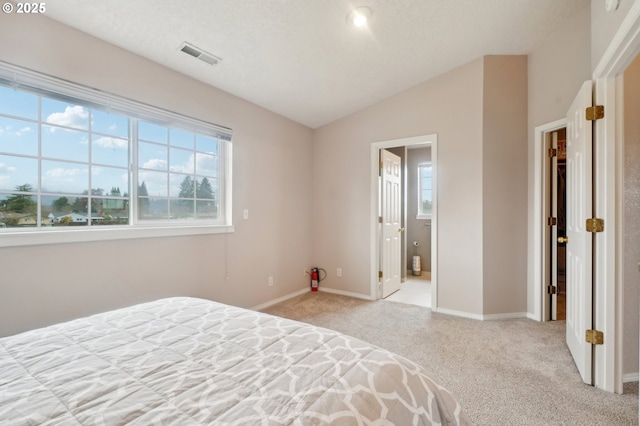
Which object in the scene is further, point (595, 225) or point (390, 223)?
point (390, 223)

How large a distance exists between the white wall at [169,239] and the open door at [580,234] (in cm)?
286

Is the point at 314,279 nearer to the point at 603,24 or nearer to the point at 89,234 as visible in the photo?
the point at 89,234

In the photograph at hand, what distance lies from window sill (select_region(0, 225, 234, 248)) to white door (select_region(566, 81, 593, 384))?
302 centimetres

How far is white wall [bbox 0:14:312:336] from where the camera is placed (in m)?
A: 1.79

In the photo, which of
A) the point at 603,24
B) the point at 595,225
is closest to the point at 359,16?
the point at 603,24

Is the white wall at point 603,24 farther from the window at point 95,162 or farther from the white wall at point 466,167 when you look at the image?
the window at point 95,162

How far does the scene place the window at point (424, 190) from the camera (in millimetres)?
5660

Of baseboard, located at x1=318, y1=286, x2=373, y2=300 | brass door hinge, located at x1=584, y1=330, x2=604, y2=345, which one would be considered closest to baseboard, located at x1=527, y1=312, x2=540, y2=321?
brass door hinge, located at x1=584, y1=330, x2=604, y2=345

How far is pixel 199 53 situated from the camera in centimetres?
237

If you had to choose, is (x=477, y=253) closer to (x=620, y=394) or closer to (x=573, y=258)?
(x=573, y=258)

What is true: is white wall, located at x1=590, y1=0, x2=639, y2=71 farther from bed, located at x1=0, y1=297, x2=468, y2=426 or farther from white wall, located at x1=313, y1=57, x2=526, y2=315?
bed, located at x1=0, y1=297, x2=468, y2=426

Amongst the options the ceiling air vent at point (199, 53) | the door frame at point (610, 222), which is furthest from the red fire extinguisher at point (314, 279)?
the door frame at point (610, 222)

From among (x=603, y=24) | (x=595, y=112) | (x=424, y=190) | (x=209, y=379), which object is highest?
(x=603, y=24)

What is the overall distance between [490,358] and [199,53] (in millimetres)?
3380
